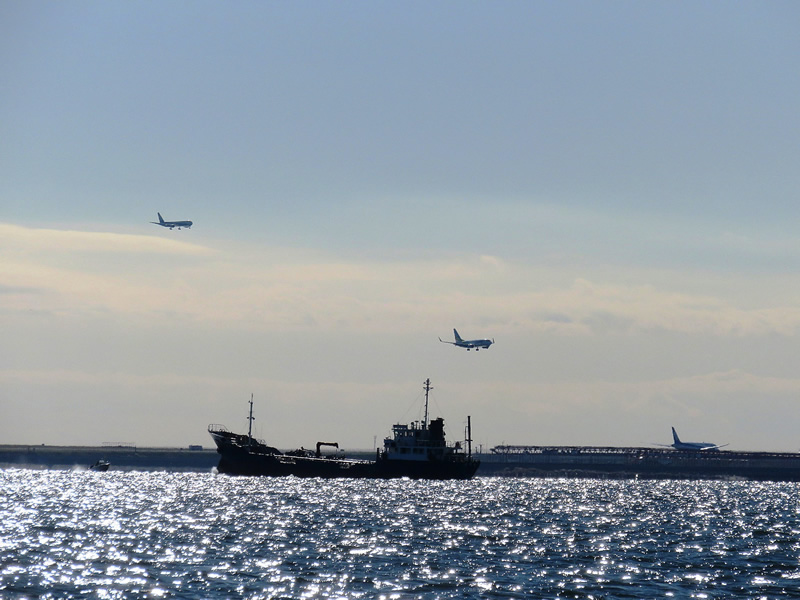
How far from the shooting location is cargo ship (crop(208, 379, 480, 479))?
168 metres

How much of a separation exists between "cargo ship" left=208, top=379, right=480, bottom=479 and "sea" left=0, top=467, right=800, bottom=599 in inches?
2257

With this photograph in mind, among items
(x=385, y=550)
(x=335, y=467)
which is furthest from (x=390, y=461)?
(x=385, y=550)

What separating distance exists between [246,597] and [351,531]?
29618 millimetres

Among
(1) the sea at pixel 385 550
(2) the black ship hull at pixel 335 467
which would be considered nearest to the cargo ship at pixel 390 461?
(2) the black ship hull at pixel 335 467

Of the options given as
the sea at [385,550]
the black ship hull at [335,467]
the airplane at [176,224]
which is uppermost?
the airplane at [176,224]

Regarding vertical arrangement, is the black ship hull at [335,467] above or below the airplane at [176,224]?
below

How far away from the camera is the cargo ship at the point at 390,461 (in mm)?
168375

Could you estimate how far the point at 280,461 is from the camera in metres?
176

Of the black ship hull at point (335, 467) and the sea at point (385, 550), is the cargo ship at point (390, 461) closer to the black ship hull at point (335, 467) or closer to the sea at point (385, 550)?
the black ship hull at point (335, 467)

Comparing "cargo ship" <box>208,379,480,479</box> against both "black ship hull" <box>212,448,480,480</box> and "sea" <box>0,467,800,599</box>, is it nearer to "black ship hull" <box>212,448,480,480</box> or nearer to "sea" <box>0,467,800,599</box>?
"black ship hull" <box>212,448,480,480</box>

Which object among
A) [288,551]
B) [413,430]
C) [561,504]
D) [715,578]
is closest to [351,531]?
[288,551]

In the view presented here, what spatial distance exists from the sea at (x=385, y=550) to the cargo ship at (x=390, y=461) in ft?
188

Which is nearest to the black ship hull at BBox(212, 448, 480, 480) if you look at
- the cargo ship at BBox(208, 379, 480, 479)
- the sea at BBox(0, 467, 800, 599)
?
the cargo ship at BBox(208, 379, 480, 479)

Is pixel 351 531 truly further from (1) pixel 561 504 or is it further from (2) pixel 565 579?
(1) pixel 561 504
